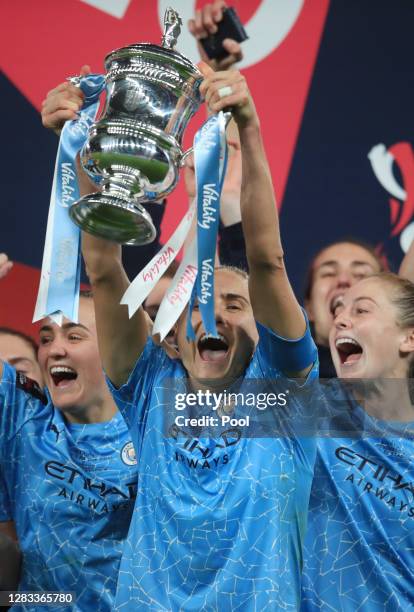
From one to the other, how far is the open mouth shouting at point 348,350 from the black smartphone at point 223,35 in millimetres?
688

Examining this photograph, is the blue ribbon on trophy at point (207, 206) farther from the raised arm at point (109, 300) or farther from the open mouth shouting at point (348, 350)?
the open mouth shouting at point (348, 350)

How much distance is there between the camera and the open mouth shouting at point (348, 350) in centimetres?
228

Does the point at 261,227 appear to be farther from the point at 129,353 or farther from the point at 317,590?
the point at 317,590

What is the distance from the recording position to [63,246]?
200 cm

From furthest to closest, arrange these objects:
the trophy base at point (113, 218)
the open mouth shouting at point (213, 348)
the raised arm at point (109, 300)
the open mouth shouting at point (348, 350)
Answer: the open mouth shouting at point (348, 350)
the open mouth shouting at point (213, 348)
the raised arm at point (109, 300)
the trophy base at point (113, 218)

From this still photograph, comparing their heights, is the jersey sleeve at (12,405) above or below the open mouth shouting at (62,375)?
below

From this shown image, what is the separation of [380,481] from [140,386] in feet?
1.72

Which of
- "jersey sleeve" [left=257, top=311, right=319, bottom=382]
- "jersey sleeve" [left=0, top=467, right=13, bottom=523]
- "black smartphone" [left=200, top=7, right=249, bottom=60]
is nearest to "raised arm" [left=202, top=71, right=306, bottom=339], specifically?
"jersey sleeve" [left=257, top=311, right=319, bottom=382]

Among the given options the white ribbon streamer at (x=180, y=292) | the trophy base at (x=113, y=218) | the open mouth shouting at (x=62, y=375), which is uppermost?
A: the open mouth shouting at (x=62, y=375)

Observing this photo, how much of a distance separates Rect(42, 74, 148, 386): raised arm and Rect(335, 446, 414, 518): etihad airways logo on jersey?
0.49m

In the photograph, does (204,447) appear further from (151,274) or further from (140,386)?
(151,274)

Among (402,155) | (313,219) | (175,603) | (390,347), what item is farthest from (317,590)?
(402,155)

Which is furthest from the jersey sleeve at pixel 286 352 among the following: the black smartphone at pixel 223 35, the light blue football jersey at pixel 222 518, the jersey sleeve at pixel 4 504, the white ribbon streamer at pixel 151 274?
the jersey sleeve at pixel 4 504

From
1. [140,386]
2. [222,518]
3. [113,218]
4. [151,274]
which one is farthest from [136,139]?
[222,518]
